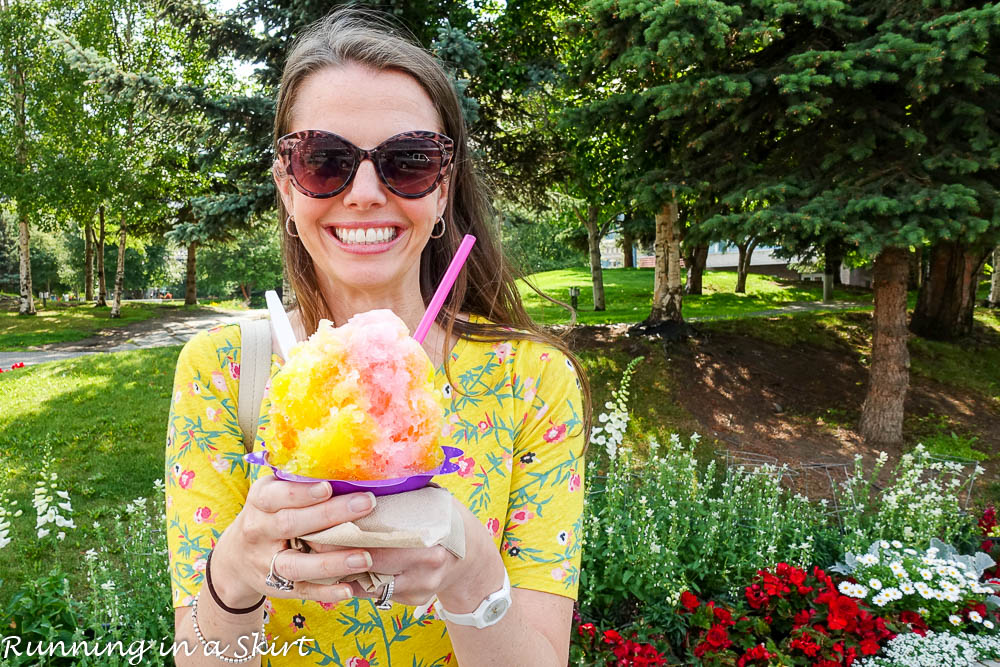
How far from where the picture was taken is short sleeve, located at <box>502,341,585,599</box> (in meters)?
1.41

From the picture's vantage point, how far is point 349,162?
56.2 inches

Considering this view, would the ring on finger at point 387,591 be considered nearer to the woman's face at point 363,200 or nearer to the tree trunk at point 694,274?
the woman's face at point 363,200

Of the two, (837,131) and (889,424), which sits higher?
(837,131)

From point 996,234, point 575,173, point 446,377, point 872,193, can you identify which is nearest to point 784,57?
point 872,193

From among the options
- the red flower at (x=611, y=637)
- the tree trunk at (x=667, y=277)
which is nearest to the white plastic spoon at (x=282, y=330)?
the red flower at (x=611, y=637)

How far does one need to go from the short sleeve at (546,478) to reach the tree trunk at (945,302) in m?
13.3

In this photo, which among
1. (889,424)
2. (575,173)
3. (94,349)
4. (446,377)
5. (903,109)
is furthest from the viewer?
(94,349)

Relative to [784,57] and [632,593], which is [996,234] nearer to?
[784,57]

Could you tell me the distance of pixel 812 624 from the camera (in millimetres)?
3408

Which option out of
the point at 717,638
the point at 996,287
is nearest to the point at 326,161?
the point at 717,638

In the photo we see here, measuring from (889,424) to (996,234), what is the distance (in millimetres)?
2948

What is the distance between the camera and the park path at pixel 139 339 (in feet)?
45.5

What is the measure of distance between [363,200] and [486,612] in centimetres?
89

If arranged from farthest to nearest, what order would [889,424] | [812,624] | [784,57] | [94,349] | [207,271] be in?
[207,271] → [94,349] → [889,424] → [784,57] → [812,624]
